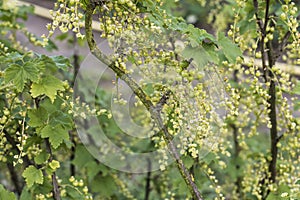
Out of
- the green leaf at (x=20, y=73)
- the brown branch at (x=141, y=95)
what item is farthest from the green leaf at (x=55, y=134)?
the brown branch at (x=141, y=95)

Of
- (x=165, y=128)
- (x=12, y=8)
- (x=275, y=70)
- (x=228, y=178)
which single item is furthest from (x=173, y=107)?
(x=228, y=178)

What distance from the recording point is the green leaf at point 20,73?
7.35 ft

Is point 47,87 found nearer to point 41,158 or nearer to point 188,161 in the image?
point 41,158

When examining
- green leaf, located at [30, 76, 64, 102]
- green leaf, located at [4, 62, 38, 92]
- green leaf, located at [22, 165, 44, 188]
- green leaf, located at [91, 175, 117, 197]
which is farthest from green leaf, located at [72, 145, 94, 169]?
green leaf, located at [4, 62, 38, 92]

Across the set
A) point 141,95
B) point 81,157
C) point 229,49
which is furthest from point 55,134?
point 81,157

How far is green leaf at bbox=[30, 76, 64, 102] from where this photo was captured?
233 centimetres

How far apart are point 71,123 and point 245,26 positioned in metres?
1.06

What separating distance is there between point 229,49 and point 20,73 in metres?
0.89

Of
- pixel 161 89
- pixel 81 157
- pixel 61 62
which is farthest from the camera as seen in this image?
pixel 81 157

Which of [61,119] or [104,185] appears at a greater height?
[61,119]

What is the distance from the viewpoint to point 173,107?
2.38 metres

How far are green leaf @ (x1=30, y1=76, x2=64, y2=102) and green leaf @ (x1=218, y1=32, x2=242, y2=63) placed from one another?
0.72 m

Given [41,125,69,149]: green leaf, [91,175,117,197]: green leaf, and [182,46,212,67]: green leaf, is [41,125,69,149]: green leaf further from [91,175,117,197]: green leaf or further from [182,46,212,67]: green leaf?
[91,175,117,197]: green leaf

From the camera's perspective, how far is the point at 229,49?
2316 mm
